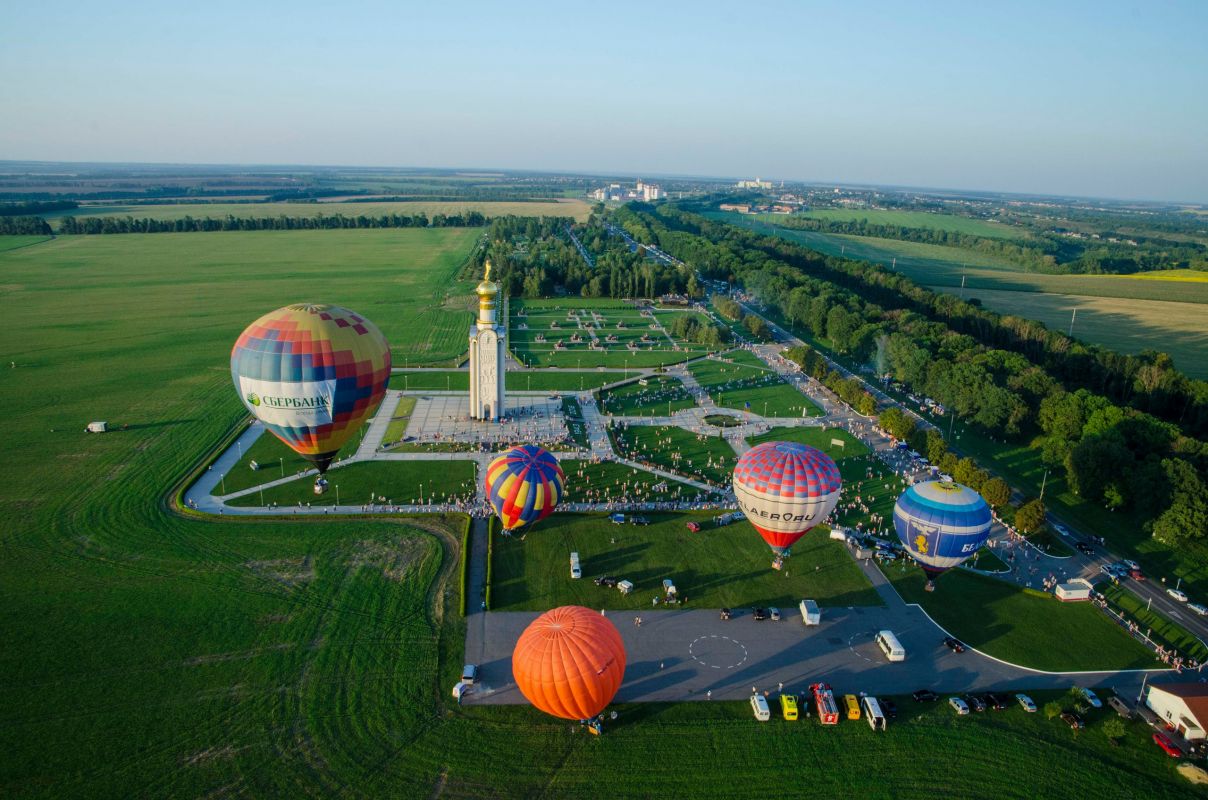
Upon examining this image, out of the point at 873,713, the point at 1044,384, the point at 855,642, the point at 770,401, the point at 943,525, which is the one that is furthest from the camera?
the point at 770,401

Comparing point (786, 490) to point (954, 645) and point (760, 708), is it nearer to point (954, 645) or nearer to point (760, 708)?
point (954, 645)

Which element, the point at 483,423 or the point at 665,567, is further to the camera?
the point at 483,423

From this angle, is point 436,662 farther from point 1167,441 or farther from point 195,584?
point 1167,441

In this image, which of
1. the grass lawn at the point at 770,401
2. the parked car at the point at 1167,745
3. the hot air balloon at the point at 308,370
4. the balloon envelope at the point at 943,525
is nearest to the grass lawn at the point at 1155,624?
the parked car at the point at 1167,745

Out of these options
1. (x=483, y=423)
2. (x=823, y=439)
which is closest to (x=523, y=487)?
(x=483, y=423)

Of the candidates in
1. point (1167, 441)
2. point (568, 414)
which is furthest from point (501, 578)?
point (1167, 441)

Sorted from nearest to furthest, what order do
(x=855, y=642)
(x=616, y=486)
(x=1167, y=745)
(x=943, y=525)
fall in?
(x=1167, y=745) < (x=855, y=642) < (x=943, y=525) < (x=616, y=486)
